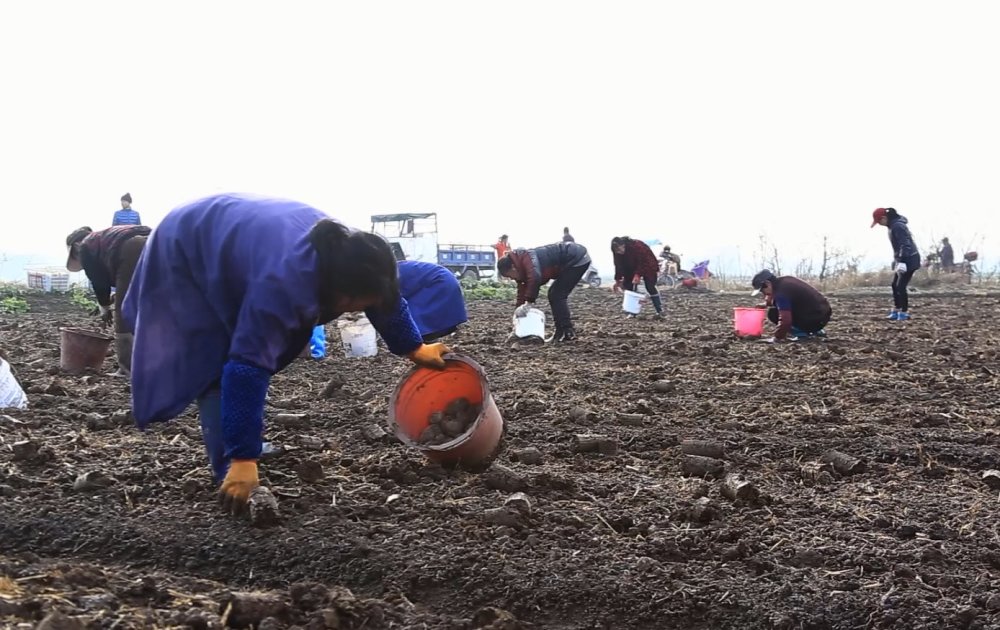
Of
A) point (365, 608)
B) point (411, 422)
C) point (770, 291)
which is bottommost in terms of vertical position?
point (365, 608)

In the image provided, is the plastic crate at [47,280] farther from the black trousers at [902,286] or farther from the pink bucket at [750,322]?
the black trousers at [902,286]

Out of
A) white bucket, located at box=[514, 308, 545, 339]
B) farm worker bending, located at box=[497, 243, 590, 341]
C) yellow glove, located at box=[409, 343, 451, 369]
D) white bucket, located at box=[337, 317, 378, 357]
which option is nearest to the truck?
farm worker bending, located at box=[497, 243, 590, 341]

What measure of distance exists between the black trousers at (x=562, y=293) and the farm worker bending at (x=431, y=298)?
4.58 m

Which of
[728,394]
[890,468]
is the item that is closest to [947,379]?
[728,394]

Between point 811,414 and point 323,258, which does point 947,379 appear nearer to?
point 811,414

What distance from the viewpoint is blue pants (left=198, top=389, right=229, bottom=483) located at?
2.89 meters

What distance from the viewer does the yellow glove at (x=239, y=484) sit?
105 inches

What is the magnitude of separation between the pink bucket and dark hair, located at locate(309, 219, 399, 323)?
6.63 m

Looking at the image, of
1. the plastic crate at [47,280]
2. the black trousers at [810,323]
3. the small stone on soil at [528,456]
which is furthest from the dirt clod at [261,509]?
the plastic crate at [47,280]

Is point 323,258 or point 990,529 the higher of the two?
point 323,258

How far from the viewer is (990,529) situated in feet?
9.36

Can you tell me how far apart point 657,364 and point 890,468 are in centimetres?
330

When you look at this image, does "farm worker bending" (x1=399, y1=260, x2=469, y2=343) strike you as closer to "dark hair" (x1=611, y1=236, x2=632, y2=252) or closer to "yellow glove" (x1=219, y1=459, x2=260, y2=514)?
"yellow glove" (x1=219, y1=459, x2=260, y2=514)

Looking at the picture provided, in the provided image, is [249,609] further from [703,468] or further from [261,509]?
[703,468]
